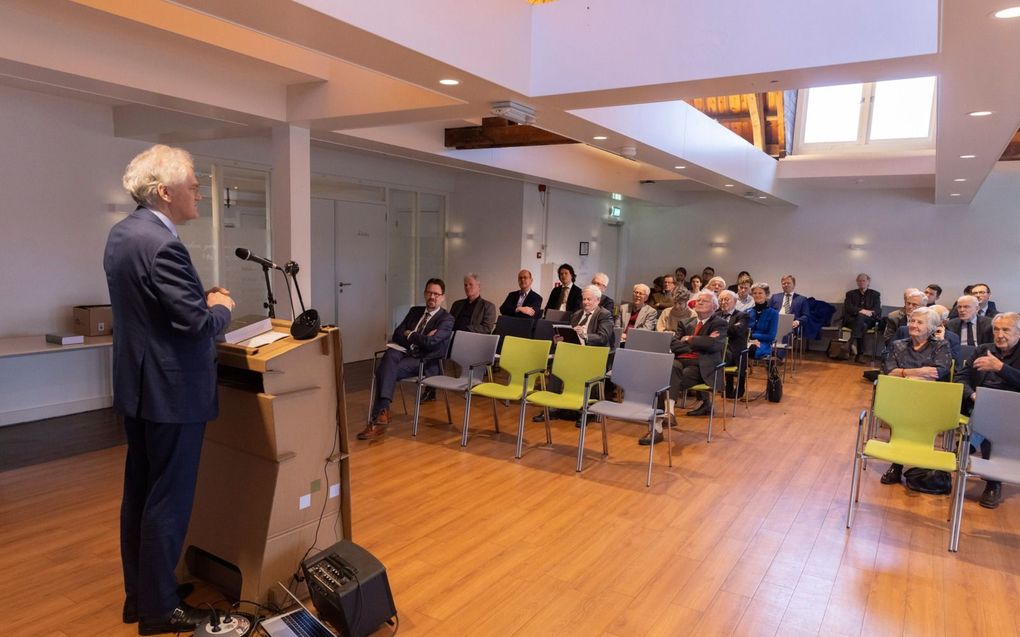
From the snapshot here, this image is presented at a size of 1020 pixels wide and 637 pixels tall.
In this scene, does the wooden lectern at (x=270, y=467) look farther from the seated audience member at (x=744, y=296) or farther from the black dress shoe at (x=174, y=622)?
the seated audience member at (x=744, y=296)

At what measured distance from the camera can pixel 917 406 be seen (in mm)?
4500

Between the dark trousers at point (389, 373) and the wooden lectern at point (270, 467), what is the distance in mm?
2833

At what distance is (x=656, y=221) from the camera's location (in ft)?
48.4

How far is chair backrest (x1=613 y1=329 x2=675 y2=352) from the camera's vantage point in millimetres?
6660

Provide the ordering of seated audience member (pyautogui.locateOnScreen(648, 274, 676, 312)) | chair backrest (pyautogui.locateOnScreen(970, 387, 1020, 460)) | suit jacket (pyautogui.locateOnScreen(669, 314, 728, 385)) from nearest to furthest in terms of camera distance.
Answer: chair backrest (pyautogui.locateOnScreen(970, 387, 1020, 460)), suit jacket (pyautogui.locateOnScreen(669, 314, 728, 385)), seated audience member (pyautogui.locateOnScreen(648, 274, 676, 312))

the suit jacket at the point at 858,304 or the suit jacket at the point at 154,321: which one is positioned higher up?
the suit jacket at the point at 154,321

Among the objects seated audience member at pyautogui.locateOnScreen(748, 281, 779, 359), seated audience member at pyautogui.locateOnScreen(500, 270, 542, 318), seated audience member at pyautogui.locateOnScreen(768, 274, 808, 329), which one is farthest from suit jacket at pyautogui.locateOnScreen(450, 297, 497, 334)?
seated audience member at pyautogui.locateOnScreen(768, 274, 808, 329)

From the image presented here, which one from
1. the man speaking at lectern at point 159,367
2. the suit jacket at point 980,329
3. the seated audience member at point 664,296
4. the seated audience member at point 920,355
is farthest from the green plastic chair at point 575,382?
the seated audience member at point 664,296

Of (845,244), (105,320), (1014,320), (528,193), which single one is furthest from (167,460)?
(845,244)

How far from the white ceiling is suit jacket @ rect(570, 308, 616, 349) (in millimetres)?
1707

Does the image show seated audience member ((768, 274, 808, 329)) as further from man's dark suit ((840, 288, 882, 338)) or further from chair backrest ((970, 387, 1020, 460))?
chair backrest ((970, 387, 1020, 460))

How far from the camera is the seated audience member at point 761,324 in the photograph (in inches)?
315

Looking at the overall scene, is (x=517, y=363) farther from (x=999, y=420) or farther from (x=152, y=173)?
(x=152, y=173)

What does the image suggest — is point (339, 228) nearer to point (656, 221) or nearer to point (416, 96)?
point (416, 96)
